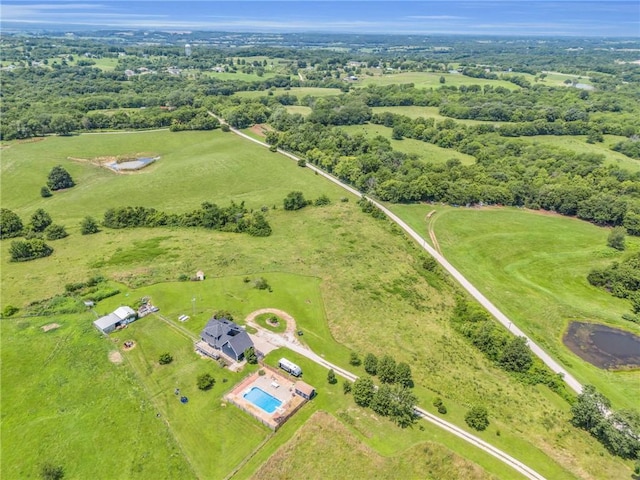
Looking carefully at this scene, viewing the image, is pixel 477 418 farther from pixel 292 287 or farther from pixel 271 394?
pixel 292 287

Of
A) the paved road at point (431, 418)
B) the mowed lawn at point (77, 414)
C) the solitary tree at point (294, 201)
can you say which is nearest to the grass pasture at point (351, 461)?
the paved road at point (431, 418)

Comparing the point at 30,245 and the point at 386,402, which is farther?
the point at 30,245

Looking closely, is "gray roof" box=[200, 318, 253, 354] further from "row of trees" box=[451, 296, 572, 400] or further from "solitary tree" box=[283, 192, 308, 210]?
"solitary tree" box=[283, 192, 308, 210]

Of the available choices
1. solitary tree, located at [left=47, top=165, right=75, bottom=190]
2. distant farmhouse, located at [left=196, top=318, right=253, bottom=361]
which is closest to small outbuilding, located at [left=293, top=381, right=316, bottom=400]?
distant farmhouse, located at [left=196, top=318, right=253, bottom=361]

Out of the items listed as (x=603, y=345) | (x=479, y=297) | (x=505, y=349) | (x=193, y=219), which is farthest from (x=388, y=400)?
(x=193, y=219)

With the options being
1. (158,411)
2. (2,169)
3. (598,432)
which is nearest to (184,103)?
(2,169)

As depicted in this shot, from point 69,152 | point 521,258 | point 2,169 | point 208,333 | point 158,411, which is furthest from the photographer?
point 69,152

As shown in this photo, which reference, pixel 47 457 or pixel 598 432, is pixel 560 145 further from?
pixel 47 457
